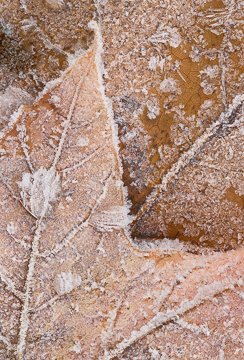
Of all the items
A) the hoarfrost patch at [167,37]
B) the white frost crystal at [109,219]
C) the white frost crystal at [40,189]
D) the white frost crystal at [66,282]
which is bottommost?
the white frost crystal at [66,282]

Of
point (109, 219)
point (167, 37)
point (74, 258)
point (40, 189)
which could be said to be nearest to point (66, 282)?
point (74, 258)

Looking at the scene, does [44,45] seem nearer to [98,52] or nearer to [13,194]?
Answer: [98,52]

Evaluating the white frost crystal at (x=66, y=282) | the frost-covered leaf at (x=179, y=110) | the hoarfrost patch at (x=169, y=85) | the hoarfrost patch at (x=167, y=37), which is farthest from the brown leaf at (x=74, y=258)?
the hoarfrost patch at (x=167, y=37)

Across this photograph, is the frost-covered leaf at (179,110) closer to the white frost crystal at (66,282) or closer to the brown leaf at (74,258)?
the brown leaf at (74,258)

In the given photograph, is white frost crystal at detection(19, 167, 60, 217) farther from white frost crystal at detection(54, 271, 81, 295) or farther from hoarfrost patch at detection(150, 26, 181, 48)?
hoarfrost patch at detection(150, 26, 181, 48)

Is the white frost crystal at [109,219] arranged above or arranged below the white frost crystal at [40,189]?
below

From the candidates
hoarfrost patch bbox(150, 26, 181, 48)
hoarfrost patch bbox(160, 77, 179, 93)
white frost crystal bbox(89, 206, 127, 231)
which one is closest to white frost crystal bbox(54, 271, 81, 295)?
white frost crystal bbox(89, 206, 127, 231)

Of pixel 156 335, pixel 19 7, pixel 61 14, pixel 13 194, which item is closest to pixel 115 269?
pixel 156 335

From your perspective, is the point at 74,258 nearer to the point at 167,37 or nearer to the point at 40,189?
the point at 40,189
